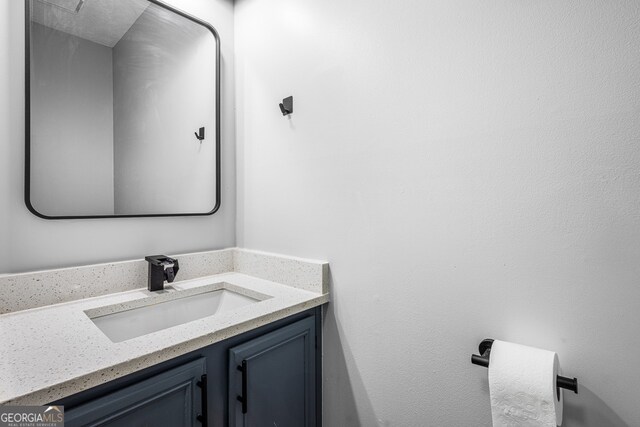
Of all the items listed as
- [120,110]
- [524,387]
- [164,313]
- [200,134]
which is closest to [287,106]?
[200,134]

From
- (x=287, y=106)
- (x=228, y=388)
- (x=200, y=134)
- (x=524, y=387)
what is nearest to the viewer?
(x=524, y=387)

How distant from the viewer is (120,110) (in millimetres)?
1281

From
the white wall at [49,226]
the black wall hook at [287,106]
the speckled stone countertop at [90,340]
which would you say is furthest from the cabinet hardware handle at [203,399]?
the black wall hook at [287,106]

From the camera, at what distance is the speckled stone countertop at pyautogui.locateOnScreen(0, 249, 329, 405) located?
2.15ft

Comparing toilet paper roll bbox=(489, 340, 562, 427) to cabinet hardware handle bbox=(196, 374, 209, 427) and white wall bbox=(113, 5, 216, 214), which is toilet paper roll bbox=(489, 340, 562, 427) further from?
white wall bbox=(113, 5, 216, 214)

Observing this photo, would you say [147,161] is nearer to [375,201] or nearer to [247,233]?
[247,233]

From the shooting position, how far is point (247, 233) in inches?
62.4

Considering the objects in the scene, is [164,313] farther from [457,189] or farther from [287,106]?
[457,189]

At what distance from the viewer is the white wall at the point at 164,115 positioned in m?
1.30

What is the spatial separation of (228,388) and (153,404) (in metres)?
0.22

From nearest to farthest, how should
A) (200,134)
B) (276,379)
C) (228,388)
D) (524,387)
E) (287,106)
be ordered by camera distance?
(524,387) → (228,388) → (276,379) → (287,106) → (200,134)

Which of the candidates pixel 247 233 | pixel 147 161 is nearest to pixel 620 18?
pixel 247 233

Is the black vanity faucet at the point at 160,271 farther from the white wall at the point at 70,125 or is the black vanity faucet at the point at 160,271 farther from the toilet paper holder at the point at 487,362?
the toilet paper holder at the point at 487,362

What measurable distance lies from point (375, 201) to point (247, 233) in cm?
74
